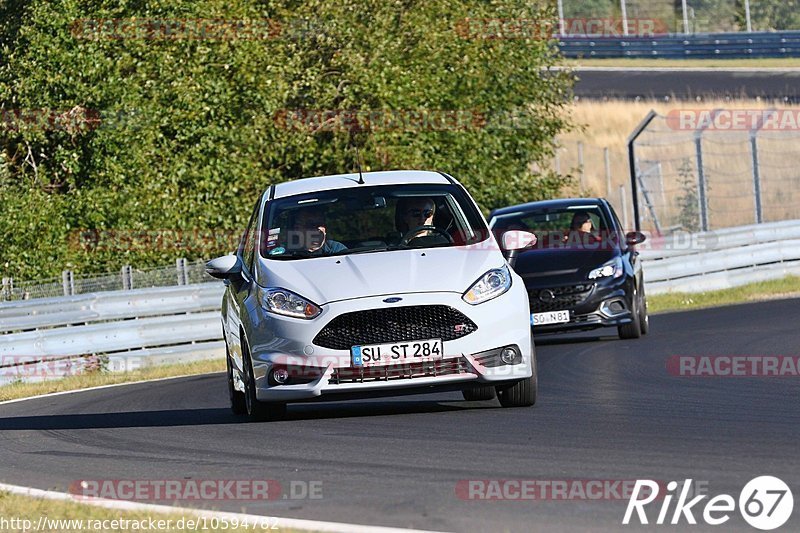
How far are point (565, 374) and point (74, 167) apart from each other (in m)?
14.4

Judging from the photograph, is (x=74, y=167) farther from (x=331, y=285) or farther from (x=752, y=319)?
(x=331, y=285)

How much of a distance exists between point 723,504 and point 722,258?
2033 cm

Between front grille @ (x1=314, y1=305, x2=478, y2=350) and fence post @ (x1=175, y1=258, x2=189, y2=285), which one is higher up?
front grille @ (x1=314, y1=305, x2=478, y2=350)

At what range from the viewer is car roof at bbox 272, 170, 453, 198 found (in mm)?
11531

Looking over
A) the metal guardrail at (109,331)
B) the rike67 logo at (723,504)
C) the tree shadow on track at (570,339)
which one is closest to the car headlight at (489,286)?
the rike67 logo at (723,504)

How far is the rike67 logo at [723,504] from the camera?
6.13 m

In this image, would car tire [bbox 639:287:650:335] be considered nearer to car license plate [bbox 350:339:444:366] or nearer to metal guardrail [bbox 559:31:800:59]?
car license plate [bbox 350:339:444:366]

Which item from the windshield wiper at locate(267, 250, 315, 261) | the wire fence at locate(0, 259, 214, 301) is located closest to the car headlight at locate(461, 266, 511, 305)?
the windshield wiper at locate(267, 250, 315, 261)

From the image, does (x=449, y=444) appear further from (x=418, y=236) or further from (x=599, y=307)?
(x=599, y=307)

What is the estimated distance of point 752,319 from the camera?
19312 millimetres

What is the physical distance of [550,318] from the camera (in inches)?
692

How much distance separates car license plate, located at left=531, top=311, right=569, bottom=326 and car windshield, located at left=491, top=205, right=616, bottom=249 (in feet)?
3.50

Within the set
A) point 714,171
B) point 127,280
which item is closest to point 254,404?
point 127,280

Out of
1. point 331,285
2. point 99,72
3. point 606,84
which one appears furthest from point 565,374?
point 606,84
